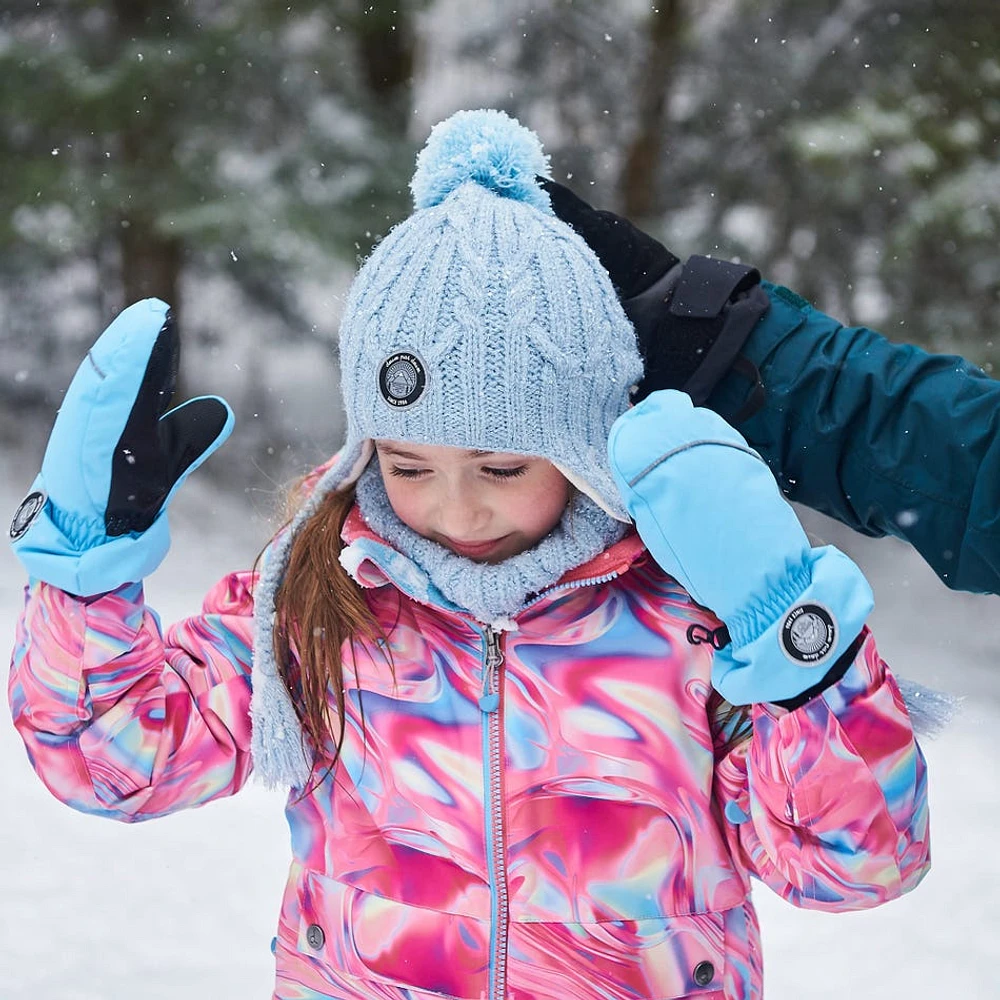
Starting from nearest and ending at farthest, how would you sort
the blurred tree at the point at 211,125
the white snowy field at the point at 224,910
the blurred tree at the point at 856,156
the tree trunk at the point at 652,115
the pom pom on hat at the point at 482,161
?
the pom pom on hat at the point at 482,161 < the white snowy field at the point at 224,910 < the blurred tree at the point at 856,156 < the blurred tree at the point at 211,125 < the tree trunk at the point at 652,115

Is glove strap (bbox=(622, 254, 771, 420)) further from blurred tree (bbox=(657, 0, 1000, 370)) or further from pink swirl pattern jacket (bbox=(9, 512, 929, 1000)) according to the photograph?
blurred tree (bbox=(657, 0, 1000, 370))

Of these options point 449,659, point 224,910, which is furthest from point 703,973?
point 224,910

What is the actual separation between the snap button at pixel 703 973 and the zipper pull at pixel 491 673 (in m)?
0.46

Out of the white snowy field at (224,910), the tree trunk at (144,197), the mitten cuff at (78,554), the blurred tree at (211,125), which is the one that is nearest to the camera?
the mitten cuff at (78,554)

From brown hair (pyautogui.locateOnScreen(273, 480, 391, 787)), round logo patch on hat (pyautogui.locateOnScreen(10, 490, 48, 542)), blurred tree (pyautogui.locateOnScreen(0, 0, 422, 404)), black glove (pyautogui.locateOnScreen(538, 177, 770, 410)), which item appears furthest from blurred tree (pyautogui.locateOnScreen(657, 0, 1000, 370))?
round logo patch on hat (pyautogui.locateOnScreen(10, 490, 48, 542))

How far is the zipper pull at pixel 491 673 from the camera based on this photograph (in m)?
1.73

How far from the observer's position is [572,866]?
5.63 ft

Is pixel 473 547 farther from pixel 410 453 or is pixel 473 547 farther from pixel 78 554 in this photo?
pixel 78 554

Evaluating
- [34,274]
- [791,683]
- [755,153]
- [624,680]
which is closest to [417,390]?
[624,680]

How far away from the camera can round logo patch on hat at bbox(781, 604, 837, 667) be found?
129 cm

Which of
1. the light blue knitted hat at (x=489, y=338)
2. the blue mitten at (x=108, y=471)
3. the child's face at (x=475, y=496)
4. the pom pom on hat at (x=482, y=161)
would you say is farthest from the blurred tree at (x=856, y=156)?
the blue mitten at (x=108, y=471)

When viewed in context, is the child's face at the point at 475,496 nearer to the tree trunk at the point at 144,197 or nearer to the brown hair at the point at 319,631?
the brown hair at the point at 319,631

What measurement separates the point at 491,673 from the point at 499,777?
0.15 m

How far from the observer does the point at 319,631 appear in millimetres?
1785
